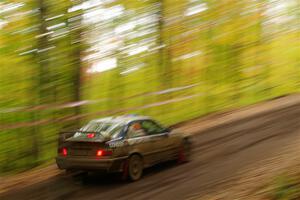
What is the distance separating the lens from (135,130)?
1058 centimetres

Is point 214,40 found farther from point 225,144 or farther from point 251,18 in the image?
point 225,144

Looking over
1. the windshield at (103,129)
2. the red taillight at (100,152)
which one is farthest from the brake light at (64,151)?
the red taillight at (100,152)

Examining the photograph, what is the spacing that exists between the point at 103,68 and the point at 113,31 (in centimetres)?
209

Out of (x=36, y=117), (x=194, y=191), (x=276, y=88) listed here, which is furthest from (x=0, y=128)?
(x=276, y=88)

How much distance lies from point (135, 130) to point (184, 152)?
2.25 metres

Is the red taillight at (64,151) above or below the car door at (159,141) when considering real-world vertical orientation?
above

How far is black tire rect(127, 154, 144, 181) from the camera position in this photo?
10219 mm

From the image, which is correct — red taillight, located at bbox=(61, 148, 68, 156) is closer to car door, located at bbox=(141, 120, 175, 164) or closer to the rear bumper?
the rear bumper

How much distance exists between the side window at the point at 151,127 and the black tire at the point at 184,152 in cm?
101

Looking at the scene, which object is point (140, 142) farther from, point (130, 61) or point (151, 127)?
point (130, 61)

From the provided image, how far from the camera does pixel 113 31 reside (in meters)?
20.8

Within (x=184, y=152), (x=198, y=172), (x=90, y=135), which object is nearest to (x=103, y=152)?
(x=90, y=135)

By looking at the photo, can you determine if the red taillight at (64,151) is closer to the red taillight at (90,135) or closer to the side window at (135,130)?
the red taillight at (90,135)

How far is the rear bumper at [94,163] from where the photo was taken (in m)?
9.70
